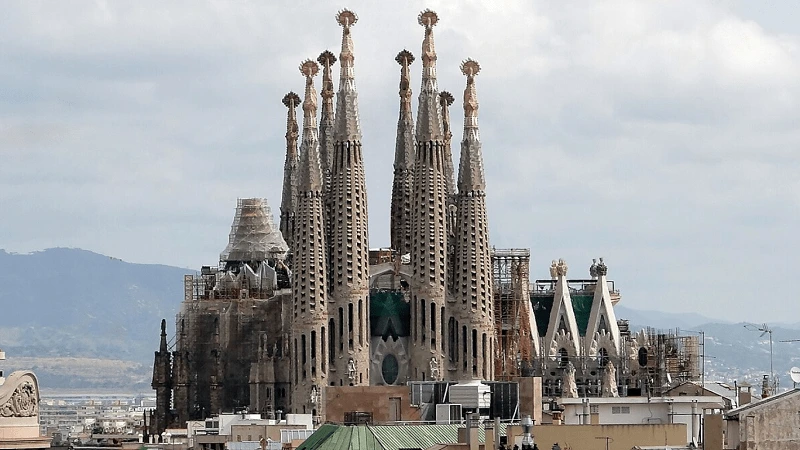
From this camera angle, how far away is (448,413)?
70875 mm

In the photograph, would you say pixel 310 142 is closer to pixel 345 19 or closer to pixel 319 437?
pixel 345 19

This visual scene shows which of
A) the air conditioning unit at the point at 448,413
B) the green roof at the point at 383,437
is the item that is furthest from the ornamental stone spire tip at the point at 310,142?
the green roof at the point at 383,437

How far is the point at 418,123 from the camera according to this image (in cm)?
13600

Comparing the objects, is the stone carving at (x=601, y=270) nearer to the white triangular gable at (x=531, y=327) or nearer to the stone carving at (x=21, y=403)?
the white triangular gable at (x=531, y=327)

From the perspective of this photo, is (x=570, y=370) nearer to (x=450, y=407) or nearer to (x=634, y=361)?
(x=634, y=361)

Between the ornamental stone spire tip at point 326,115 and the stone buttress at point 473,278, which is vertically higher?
the ornamental stone spire tip at point 326,115

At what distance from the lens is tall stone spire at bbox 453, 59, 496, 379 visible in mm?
135000

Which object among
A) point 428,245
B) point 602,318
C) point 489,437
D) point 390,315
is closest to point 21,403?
point 489,437

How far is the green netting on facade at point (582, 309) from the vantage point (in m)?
146

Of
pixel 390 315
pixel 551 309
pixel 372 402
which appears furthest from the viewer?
pixel 551 309

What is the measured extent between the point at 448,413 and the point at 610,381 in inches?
2606

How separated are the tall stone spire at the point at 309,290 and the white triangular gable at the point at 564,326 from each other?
47.7ft

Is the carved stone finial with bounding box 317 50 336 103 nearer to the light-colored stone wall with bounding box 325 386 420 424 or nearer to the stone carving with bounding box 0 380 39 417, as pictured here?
the light-colored stone wall with bounding box 325 386 420 424

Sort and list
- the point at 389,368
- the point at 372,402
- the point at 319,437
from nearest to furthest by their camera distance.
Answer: the point at 319,437 → the point at 372,402 → the point at 389,368
